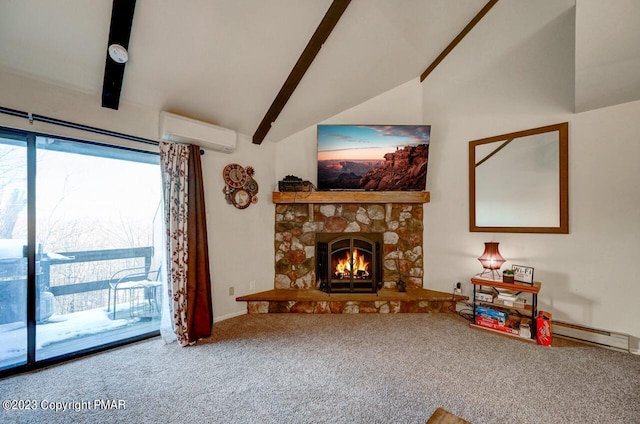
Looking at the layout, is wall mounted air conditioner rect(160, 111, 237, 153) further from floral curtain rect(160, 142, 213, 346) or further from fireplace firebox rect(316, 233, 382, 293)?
fireplace firebox rect(316, 233, 382, 293)

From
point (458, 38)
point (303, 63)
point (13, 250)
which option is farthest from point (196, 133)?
point (458, 38)

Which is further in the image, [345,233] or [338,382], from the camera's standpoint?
[345,233]

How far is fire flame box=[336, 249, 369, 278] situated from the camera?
12.3 feet

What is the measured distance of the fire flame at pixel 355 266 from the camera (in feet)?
12.3

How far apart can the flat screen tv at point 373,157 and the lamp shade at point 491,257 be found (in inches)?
42.0

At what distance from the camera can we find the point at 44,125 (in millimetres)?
2230

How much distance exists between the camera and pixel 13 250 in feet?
7.10

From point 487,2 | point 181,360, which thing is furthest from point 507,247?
point 181,360

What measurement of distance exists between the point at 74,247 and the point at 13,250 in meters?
0.37

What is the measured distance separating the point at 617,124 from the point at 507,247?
60.0 inches

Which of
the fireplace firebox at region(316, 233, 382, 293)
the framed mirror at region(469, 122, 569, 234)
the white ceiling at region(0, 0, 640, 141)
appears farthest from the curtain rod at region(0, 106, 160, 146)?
the framed mirror at region(469, 122, 569, 234)

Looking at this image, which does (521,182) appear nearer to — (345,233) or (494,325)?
(494,325)

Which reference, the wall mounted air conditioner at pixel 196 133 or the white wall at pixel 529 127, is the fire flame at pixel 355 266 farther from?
the wall mounted air conditioner at pixel 196 133

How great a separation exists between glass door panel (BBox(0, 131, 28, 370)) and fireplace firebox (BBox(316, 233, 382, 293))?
2.88 metres
